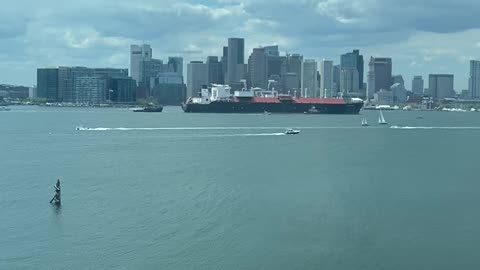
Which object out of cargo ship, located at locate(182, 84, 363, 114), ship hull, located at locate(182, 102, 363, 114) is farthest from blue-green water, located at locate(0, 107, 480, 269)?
cargo ship, located at locate(182, 84, 363, 114)

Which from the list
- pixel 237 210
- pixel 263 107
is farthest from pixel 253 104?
pixel 237 210

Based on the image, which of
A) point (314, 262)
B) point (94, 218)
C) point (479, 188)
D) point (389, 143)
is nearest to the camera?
point (314, 262)

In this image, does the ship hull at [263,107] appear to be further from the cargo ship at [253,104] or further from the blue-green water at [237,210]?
the blue-green water at [237,210]

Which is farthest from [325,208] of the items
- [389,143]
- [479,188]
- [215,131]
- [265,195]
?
[215,131]

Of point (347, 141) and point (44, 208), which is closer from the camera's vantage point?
point (44, 208)

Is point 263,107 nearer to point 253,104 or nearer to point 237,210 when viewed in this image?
point 253,104

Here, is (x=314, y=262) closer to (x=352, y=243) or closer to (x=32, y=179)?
(x=352, y=243)

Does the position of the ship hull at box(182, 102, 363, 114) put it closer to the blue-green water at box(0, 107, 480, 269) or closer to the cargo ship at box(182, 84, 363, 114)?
the cargo ship at box(182, 84, 363, 114)
